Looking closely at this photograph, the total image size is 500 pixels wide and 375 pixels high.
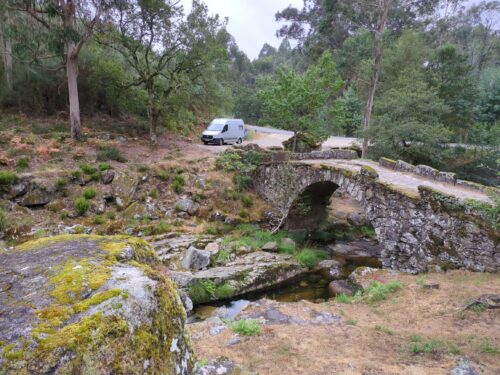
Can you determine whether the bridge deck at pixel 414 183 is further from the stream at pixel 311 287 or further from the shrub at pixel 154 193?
the shrub at pixel 154 193

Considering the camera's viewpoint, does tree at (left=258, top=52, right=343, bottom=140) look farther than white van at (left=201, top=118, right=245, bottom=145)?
No

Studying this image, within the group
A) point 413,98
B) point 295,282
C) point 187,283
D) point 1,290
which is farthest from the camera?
point 413,98

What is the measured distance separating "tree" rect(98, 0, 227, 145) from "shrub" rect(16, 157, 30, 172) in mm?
6524

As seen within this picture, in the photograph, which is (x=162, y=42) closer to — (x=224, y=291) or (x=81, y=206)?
(x=81, y=206)

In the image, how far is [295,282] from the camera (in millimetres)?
12023

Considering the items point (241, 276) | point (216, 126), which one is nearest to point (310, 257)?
point (241, 276)

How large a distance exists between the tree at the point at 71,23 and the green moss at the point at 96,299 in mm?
16126

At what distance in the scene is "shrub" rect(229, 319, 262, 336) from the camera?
7082mm

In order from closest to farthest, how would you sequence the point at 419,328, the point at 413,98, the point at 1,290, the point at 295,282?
the point at 1,290 → the point at 419,328 → the point at 295,282 → the point at 413,98

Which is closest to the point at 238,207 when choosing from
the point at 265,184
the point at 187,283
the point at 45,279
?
the point at 265,184

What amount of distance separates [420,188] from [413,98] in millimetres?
10259

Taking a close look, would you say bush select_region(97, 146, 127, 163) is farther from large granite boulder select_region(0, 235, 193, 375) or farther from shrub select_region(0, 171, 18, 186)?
large granite boulder select_region(0, 235, 193, 375)

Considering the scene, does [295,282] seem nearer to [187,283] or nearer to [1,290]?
[187,283]

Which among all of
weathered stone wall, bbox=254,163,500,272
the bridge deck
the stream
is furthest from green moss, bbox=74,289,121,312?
the bridge deck
